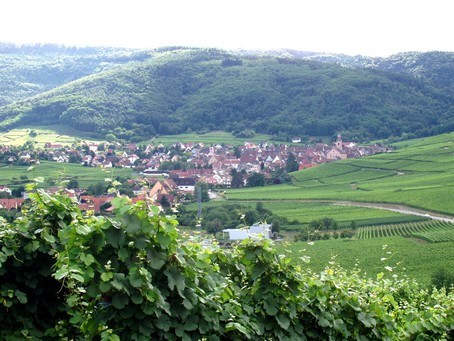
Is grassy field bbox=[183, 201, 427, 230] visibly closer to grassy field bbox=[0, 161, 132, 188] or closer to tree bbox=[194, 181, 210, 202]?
tree bbox=[194, 181, 210, 202]

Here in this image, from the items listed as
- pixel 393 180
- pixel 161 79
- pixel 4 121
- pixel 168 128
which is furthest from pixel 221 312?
pixel 161 79

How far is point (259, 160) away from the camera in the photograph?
7856 centimetres

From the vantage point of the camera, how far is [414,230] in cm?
3719

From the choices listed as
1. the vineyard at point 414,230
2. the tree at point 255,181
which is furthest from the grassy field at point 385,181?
the vineyard at point 414,230

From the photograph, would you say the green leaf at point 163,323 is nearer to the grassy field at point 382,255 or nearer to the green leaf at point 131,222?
the green leaf at point 131,222

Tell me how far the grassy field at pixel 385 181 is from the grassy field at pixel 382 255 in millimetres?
11445

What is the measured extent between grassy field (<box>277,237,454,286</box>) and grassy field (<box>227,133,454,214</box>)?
11.4 meters

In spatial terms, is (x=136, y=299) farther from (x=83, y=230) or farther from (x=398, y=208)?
(x=398, y=208)

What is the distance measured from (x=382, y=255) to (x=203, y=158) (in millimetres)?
52212

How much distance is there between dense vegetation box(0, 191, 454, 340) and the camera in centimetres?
431

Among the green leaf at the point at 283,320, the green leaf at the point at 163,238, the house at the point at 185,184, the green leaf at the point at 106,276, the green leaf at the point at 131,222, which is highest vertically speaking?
the green leaf at the point at 131,222

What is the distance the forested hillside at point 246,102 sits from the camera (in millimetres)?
103381

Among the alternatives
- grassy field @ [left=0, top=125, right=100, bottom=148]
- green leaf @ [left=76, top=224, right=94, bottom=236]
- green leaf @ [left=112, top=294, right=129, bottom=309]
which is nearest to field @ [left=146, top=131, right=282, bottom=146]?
grassy field @ [left=0, top=125, right=100, bottom=148]

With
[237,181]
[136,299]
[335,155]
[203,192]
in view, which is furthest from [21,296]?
[335,155]
